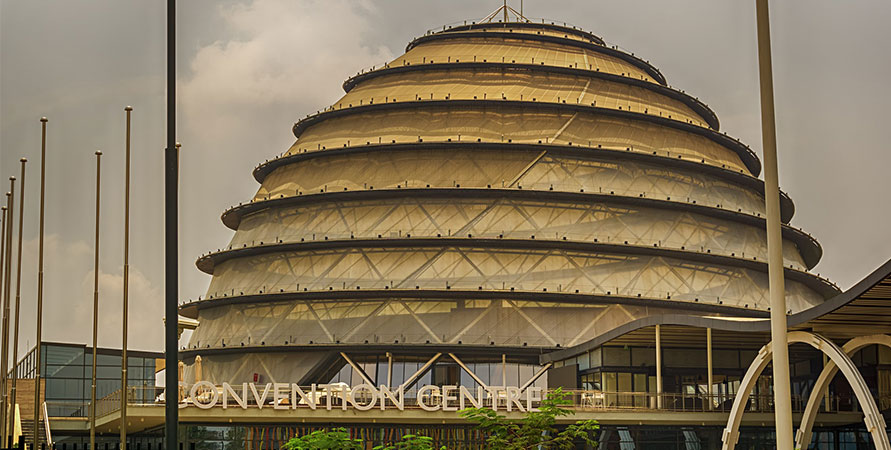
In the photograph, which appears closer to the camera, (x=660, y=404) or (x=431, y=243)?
(x=660, y=404)

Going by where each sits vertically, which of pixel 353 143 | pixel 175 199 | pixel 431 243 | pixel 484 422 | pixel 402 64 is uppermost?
pixel 402 64

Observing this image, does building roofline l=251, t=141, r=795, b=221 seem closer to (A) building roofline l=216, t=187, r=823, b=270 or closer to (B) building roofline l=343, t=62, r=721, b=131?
(A) building roofline l=216, t=187, r=823, b=270

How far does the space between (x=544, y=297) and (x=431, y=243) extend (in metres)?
5.31

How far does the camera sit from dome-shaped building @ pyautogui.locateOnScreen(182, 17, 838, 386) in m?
57.0

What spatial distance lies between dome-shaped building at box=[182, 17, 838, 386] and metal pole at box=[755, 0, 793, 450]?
126ft

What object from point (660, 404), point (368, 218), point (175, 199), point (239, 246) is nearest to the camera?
point (175, 199)

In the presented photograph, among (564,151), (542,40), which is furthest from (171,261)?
(542,40)

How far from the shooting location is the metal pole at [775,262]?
17594 mm

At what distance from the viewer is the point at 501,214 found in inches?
2293

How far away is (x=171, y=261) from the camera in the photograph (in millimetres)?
18375

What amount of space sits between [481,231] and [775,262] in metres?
40.1

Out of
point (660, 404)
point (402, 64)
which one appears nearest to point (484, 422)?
point (660, 404)

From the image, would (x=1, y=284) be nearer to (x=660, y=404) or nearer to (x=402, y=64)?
(x=402, y=64)

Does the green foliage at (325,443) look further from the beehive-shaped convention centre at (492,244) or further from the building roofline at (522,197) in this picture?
the building roofline at (522,197)
